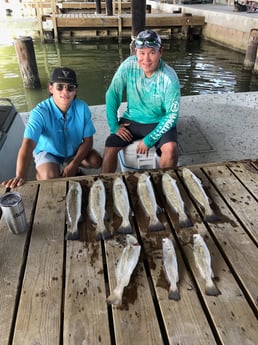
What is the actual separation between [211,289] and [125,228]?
0.66m

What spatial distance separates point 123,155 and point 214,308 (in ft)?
7.13

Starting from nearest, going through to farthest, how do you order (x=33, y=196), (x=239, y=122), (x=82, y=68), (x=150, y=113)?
1. (x=33, y=196)
2. (x=150, y=113)
3. (x=239, y=122)
4. (x=82, y=68)

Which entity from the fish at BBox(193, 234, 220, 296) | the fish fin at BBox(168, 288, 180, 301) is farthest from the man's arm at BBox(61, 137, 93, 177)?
the fish fin at BBox(168, 288, 180, 301)

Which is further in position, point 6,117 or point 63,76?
point 6,117

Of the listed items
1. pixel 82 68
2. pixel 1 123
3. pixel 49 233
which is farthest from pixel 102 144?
pixel 82 68

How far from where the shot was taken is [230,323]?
4.56 feet

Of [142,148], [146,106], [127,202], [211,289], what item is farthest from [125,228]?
[146,106]

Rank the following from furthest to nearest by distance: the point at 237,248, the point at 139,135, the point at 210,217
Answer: the point at 139,135 → the point at 210,217 → the point at 237,248

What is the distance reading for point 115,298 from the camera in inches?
59.0

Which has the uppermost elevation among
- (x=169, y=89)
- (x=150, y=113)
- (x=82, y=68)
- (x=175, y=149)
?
(x=169, y=89)

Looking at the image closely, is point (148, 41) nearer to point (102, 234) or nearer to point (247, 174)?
point (247, 174)

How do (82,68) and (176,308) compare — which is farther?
(82,68)

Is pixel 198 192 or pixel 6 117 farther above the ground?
pixel 6 117

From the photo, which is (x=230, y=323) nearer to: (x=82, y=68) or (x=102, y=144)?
(x=102, y=144)
